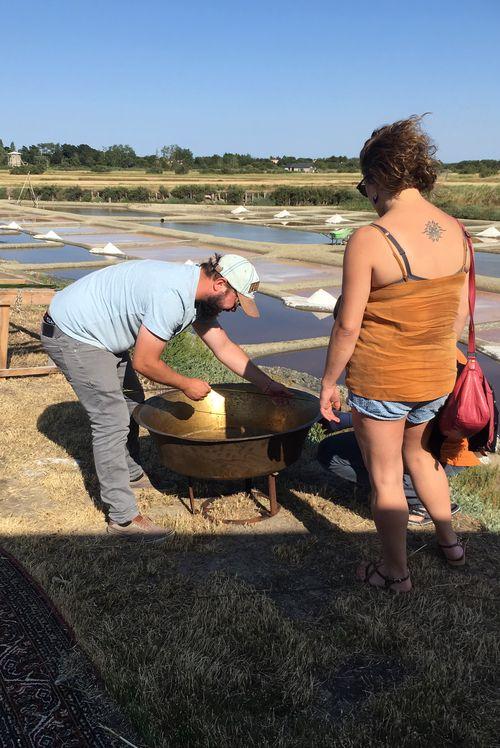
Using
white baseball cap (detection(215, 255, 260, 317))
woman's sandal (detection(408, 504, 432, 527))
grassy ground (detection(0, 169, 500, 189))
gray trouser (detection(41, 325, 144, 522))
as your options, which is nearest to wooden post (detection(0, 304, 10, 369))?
gray trouser (detection(41, 325, 144, 522))

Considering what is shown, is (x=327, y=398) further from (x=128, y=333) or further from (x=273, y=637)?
(x=128, y=333)

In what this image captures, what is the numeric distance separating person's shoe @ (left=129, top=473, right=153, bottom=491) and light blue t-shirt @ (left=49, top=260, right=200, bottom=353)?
1.16 metres

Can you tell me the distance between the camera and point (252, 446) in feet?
12.0

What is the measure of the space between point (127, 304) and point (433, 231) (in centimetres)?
151

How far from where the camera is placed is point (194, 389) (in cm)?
354

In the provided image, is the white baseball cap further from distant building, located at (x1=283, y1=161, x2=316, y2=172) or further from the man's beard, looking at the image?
distant building, located at (x1=283, y1=161, x2=316, y2=172)

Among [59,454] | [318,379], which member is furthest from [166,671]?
[318,379]

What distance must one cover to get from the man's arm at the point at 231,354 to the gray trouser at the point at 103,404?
49 cm

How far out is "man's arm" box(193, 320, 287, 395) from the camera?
3.83 m

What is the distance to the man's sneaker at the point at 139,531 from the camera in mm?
3861

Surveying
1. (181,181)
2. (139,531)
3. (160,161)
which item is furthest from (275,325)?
(160,161)

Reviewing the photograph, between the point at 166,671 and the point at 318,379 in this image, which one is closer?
the point at 166,671

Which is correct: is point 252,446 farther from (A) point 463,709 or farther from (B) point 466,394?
(A) point 463,709

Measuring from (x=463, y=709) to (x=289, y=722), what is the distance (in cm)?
64
